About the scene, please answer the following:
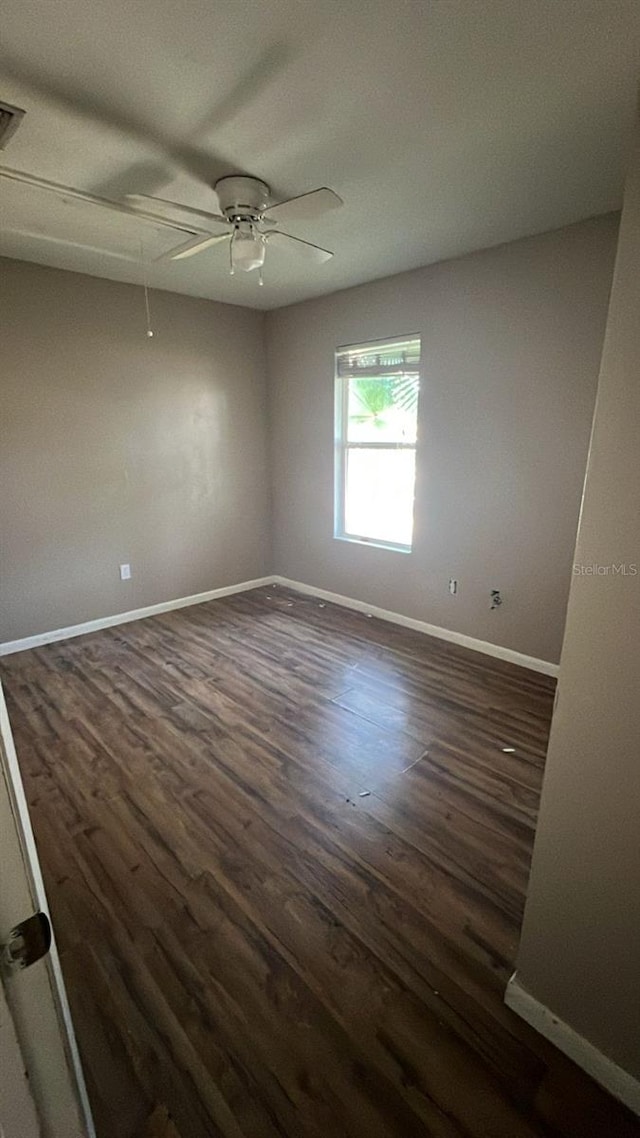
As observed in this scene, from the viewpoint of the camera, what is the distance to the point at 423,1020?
1.28 metres

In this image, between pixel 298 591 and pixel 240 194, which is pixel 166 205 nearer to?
pixel 240 194

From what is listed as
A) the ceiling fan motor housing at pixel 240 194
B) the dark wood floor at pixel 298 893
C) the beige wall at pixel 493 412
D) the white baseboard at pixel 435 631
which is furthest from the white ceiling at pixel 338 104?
the dark wood floor at pixel 298 893

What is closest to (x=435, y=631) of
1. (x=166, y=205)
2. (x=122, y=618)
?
(x=122, y=618)

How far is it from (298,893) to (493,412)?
2.81 metres

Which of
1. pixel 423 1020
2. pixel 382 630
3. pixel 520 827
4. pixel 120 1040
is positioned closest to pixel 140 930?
pixel 120 1040

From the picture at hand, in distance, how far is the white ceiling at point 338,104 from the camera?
1.28 m

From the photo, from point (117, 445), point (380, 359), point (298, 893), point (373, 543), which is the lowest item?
point (298, 893)

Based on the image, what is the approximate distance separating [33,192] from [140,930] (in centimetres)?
296

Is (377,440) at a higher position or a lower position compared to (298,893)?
higher

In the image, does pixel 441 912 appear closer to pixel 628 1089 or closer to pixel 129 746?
pixel 628 1089

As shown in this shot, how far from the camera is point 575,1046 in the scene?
1.19 meters

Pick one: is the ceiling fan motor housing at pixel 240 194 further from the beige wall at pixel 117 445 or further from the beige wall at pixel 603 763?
the beige wall at pixel 117 445

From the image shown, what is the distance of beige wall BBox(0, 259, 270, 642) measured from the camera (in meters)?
3.29

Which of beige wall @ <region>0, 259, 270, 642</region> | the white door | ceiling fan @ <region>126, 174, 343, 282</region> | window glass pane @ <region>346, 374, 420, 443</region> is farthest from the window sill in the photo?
the white door
